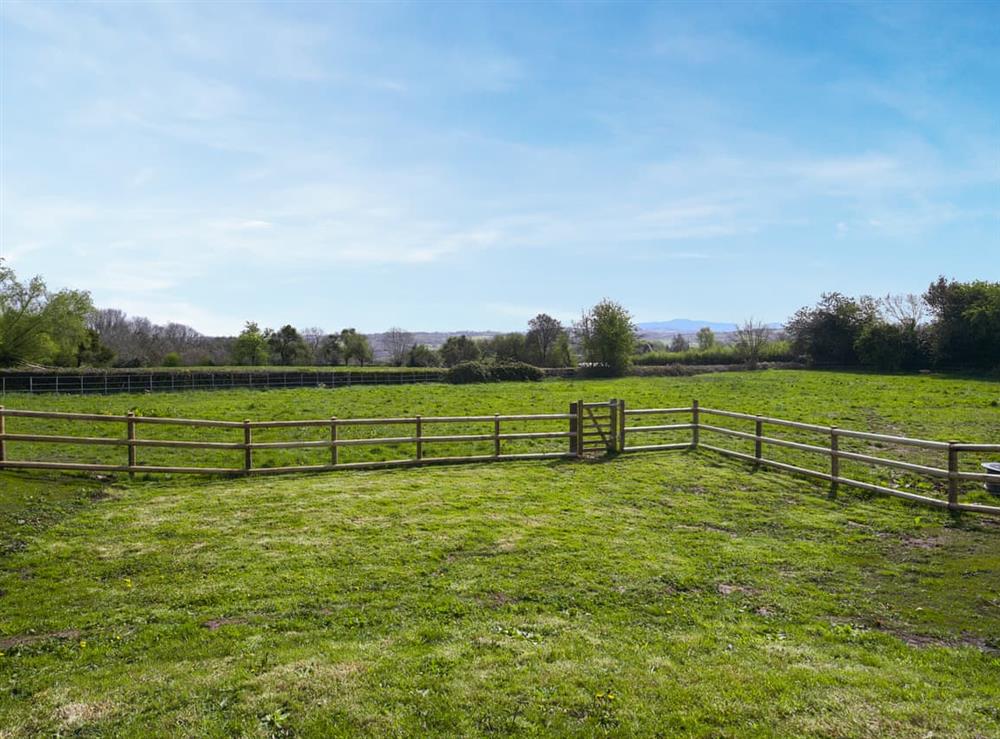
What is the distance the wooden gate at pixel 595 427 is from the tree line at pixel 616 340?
93.1 feet

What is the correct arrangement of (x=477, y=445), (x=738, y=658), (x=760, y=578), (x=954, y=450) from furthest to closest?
(x=477, y=445) → (x=954, y=450) → (x=760, y=578) → (x=738, y=658)

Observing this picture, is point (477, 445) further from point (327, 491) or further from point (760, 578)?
point (760, 578)

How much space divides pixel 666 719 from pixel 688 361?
181ft

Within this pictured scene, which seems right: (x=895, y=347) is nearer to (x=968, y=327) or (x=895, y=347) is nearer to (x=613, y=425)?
(x=968, y=327)

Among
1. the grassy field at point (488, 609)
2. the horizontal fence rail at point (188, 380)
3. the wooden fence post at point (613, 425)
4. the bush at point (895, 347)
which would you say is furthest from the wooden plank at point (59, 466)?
the bush at point (895, 347)

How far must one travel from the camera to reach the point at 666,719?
13.8 ft

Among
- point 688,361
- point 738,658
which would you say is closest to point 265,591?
point 738,658

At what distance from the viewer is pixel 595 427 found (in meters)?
14.7

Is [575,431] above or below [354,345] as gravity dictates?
below

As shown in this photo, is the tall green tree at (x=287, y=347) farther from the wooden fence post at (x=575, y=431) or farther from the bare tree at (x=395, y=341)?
the wooden fence post at (x=575, y=431)

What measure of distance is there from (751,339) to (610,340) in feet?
56.9

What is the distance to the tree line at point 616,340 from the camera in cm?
4184

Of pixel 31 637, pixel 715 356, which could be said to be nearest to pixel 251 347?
pixel 715 356

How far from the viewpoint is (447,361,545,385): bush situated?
1572 inches
